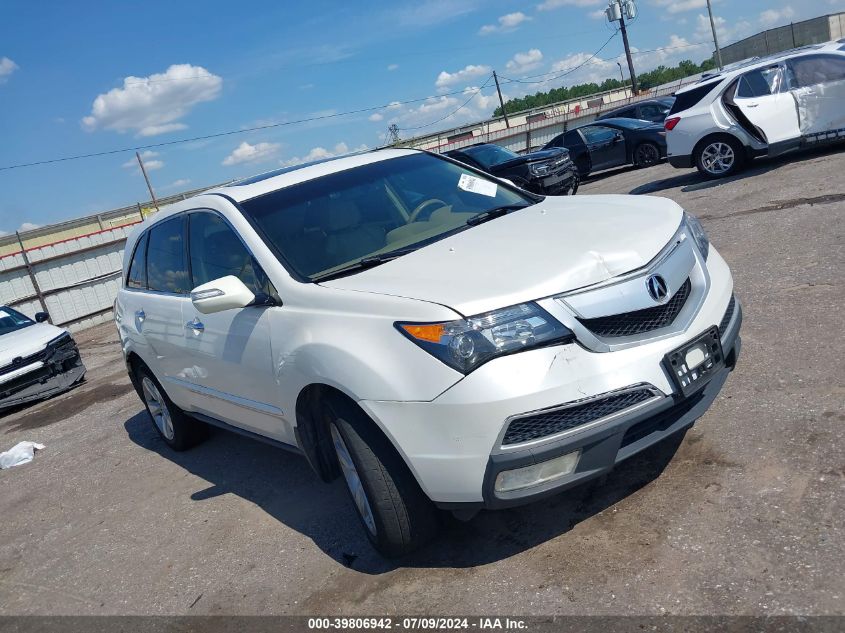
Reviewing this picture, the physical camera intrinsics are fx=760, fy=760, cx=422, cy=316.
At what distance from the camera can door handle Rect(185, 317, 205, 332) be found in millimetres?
4477

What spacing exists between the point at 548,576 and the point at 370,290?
141 centimetres

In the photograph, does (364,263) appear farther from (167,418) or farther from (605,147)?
(605,147)

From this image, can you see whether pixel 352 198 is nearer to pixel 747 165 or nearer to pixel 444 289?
pixel 444 289

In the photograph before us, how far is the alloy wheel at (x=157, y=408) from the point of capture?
231 inches

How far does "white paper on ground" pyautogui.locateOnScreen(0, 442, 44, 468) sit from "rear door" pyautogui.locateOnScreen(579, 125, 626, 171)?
14.9m

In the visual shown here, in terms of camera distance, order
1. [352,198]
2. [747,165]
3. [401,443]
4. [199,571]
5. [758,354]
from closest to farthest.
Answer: [401,443], [199,571], [352,198], [758,354], [747,165]

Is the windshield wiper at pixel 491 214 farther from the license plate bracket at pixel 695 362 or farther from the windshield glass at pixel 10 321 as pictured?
the windshield glass at pixel 10 321

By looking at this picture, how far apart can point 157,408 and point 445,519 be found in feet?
11.5

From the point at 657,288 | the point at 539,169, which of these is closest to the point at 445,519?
the point at 657,288

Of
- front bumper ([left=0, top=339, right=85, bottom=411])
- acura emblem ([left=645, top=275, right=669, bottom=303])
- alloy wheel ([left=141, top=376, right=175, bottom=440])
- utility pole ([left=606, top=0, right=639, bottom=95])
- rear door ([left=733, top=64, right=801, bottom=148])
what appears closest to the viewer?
acura emblem ([left=645, top=275, right=669, bottom=303])

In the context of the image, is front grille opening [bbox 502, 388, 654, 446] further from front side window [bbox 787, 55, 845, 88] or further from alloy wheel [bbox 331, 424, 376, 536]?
front side window [bbox 787, 55, 845, 88]

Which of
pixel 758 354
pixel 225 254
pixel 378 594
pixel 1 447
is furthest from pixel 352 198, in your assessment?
pixel 1 447

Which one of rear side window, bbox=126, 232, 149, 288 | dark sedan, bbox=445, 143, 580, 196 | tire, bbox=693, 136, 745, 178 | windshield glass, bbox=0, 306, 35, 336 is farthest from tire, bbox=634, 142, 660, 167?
rear side window, bbox=126, 232, 149, 288

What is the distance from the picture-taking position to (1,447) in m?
8.12
